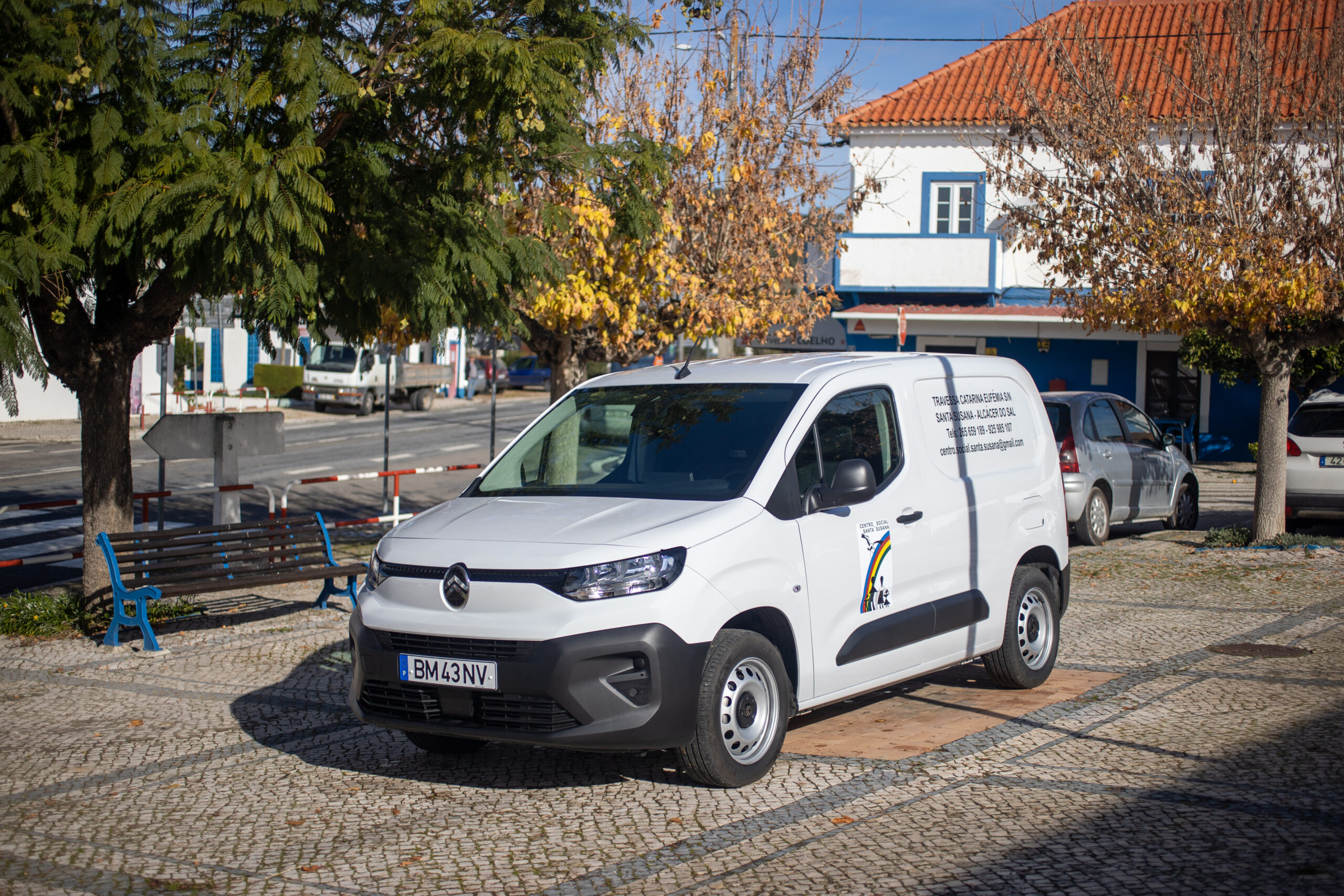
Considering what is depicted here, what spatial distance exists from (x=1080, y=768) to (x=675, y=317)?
27.5ft

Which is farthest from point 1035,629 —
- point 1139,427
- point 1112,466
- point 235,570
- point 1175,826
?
point 1139,427

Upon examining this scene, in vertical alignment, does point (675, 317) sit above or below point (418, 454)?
above

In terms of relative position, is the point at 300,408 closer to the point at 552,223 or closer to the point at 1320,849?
the point at 552,223

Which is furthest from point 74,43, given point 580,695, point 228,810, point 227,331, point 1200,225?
point 227,331

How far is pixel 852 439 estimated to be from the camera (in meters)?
6.57

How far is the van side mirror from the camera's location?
5973 millimetres

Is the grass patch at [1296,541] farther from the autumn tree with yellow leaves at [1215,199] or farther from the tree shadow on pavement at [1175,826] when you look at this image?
the tree shadow on pavement at [1175,826]

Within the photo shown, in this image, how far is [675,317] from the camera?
1369 cm

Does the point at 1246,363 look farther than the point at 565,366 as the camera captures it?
Yes

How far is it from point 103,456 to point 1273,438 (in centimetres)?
1127

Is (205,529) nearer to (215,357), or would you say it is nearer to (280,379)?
(280,379)

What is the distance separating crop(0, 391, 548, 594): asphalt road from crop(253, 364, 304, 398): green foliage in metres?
7.20

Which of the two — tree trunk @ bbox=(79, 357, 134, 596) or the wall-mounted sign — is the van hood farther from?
the wall-mounted sign

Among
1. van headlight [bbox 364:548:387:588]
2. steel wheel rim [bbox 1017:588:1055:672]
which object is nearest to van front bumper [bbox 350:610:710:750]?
van headlight [bbox 364:548:387:588]
